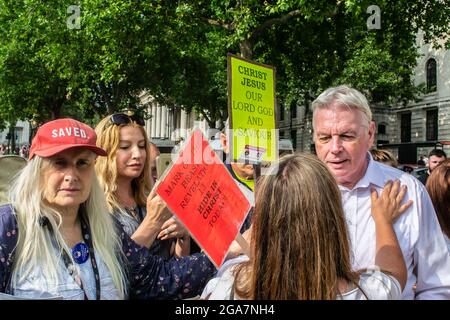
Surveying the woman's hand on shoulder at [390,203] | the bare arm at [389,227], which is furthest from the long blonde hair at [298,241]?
the woman's hand on shoulder at [390,203]

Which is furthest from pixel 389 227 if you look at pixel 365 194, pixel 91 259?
pixel 91 259

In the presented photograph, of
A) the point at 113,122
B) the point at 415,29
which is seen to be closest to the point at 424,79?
the point at 415,29

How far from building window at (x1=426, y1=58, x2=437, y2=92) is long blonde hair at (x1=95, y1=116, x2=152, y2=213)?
33.1 metres

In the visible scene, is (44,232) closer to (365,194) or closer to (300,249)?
(300,249)

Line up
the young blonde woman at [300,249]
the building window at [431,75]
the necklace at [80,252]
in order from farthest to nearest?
the building window at [431,75] < the necklace at [80,252] < the young blonde woman at [300,249]

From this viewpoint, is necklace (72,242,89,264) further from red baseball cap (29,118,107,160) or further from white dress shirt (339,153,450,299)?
white dress shirt (339,153,450,299)

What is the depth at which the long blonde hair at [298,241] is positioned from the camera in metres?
1.63

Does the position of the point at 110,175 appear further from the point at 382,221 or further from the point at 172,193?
the point at 382,221

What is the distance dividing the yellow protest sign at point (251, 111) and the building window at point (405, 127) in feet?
117

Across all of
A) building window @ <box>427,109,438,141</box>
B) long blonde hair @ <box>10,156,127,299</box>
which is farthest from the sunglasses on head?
building window @ <box>427,109,438,141</box>

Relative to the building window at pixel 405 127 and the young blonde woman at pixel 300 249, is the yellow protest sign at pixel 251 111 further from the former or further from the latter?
the building window at pixel 405 127

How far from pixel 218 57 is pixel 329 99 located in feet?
69.6

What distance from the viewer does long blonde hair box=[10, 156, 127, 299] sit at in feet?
6.21

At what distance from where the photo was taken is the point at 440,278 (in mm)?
2227
